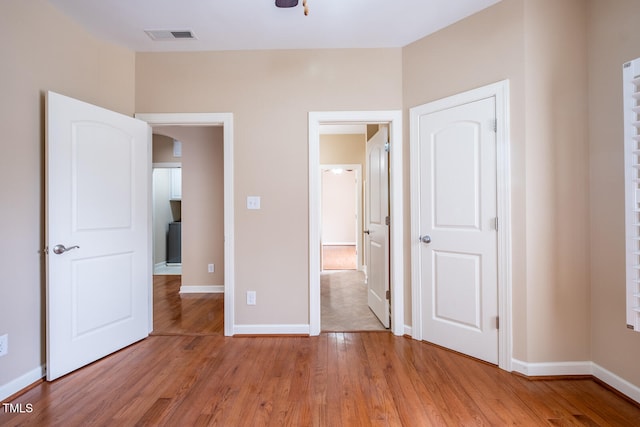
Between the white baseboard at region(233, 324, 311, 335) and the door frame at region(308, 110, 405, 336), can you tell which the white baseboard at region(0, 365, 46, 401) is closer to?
the white baseboard at region(233, 324, 311, 335)

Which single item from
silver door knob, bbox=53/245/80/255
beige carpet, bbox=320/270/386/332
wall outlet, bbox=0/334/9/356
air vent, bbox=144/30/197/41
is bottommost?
beige carpet, bbox=320/270/386/332

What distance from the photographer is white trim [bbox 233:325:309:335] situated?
2.80m

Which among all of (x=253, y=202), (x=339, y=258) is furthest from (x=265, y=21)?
(x=339, y=258)

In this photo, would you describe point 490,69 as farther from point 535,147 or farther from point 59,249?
point 59,249

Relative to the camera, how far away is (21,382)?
1.93 metres

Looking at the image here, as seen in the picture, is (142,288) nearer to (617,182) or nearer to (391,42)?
(391,42)

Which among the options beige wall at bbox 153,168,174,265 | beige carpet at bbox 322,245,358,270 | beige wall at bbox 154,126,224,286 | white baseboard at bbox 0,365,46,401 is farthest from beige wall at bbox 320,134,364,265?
white baseboard at bbox 0,365,46,401

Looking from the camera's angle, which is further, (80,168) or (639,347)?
(80,168)

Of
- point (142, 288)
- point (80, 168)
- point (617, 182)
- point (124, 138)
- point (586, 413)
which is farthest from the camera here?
point (142, 288)

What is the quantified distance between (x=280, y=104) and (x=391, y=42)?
3.70ft

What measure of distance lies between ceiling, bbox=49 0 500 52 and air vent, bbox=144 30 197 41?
4cm

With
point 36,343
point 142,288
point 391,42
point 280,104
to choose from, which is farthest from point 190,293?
point 391,42

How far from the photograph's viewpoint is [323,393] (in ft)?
6.21

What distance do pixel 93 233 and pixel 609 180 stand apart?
3589mm
